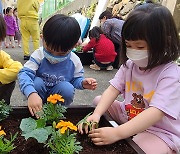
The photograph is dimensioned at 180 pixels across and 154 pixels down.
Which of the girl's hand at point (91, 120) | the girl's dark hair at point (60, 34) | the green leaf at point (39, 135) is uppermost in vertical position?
the girl's dark hair at point (60, 34)

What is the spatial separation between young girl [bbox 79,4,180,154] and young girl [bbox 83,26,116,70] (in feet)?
8.92

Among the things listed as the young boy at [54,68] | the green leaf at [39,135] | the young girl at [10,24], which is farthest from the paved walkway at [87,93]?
the young girl at [10,24]

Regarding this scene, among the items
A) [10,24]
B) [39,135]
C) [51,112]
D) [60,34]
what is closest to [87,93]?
[60,34]

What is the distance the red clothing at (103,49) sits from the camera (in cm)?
404

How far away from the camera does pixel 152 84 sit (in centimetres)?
126

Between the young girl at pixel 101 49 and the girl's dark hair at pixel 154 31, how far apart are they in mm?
2836

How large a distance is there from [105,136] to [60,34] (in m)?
0.53

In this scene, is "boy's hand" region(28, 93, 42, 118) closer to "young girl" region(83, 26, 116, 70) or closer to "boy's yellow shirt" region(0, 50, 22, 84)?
"boy's yellow shirt" region(0, 50, 22, 84)

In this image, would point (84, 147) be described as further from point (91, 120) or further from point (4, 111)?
point (4, 111)

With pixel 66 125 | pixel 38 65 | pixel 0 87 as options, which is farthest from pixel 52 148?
pixel 0 87

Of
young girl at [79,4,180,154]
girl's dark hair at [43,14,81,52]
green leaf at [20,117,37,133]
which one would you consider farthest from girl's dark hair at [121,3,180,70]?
green leaf at [20,117,37,133]

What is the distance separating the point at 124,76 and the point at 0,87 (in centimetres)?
75

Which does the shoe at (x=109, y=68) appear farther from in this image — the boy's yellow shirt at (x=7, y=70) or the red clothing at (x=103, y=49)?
the boy's yellow shirt at (x=7, y=70)

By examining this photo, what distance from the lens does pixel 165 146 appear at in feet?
3.89
